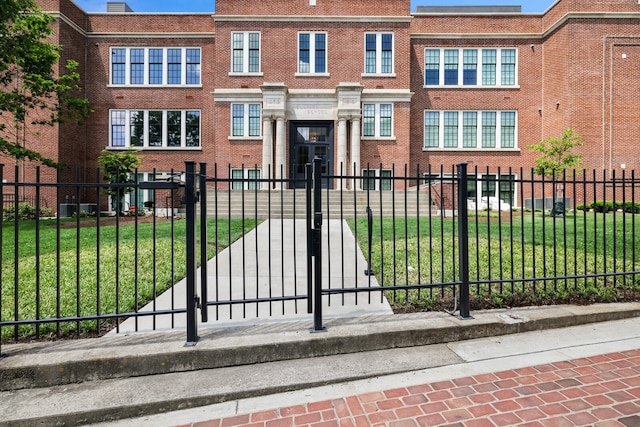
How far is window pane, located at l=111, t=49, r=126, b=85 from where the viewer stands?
2358cm

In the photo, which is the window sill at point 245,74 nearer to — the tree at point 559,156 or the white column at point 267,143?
the white column at point 267,143

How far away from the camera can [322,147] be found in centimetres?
2270

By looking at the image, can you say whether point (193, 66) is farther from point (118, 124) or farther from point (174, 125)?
point (118, 124)

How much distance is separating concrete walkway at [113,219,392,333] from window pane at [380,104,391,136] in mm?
15193

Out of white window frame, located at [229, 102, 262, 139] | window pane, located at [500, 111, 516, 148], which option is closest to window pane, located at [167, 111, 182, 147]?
white window frame, located at [229, 102, 262, 139]

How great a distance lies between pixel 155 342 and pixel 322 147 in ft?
65.9

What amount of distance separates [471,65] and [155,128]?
2150 centimetres

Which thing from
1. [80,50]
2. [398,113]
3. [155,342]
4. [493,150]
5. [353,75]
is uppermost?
[80,50]

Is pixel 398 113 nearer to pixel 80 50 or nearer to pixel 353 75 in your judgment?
pixel 353 75

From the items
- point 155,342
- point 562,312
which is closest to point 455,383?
point 562,312

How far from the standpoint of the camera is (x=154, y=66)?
23.8m

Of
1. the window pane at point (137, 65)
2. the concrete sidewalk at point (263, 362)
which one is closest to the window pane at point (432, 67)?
the window pane at point (137, 65)

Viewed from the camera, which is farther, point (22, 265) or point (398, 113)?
point (398, 113)

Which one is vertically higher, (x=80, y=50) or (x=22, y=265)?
(x=80, y=50)
